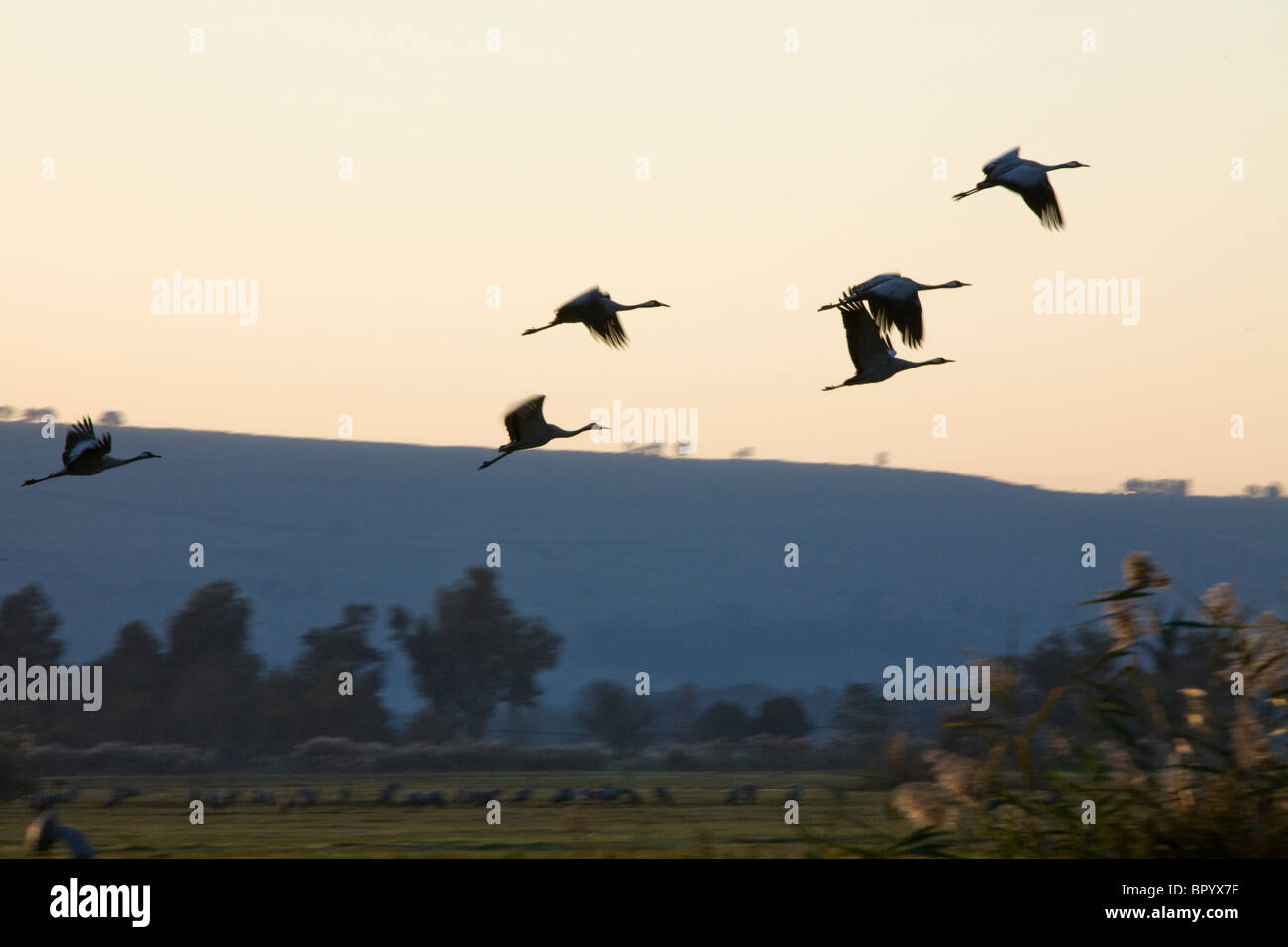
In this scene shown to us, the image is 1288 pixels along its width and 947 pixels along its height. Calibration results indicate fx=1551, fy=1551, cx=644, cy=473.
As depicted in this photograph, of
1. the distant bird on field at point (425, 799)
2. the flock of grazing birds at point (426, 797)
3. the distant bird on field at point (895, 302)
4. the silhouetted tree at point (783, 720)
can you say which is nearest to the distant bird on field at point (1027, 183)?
the distant bird on field at point (895, 302)

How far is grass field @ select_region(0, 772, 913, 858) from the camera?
12.0 m

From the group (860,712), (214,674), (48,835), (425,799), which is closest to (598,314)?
(48,835)

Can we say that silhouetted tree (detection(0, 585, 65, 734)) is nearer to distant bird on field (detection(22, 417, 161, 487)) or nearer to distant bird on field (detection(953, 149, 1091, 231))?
distant bird on field (detection(22, 417, 161, 487))

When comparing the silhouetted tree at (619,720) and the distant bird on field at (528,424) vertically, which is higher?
the distant bird on field at (528,424)

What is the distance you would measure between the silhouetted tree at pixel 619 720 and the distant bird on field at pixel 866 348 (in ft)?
117

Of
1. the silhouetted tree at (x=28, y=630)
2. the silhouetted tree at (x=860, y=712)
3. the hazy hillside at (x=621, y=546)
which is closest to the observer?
the silhouetted tree at (x=860, y=712)

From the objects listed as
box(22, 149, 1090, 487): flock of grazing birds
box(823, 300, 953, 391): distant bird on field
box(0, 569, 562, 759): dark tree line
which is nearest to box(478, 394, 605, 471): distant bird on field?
box(22, 149, 1090, 487): flock of grazing birds

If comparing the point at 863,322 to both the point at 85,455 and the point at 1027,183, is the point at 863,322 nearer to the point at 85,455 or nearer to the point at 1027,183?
the point at 1027,183

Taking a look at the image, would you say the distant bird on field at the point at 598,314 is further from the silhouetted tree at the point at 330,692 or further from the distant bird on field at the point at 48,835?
the silhouetted tree at the point at 330,692

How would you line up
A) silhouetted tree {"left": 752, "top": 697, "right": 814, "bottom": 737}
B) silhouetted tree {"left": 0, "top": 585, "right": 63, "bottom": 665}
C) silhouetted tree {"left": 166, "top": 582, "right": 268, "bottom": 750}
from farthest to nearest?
silhouetted tree {"left": 0, "top": 585, "right": 63, "bottom": 665} → silhouetted tree {"left": 752, "top": 697, "right": 814, "bottom": 737} → silhouetted tree {"left": 166, "top": 582, "right": 268, "bottom": 750}

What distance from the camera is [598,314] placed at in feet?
47.1

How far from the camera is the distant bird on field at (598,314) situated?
1417 cm

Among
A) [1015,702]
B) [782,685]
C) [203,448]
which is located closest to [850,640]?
[782,685]

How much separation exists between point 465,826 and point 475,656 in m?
34.3
